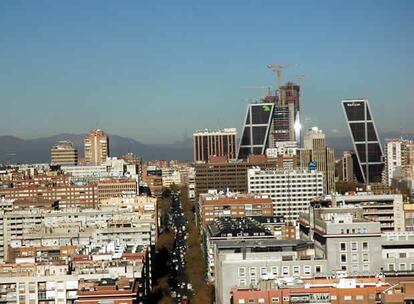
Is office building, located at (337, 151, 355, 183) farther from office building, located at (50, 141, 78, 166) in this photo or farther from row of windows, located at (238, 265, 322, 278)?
row of windows, located at (238, 265, 322, 278)

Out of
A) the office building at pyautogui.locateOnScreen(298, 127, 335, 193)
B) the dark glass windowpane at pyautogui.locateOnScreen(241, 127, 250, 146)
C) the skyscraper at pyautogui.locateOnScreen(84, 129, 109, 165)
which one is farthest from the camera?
the skyscraper at pyautogui.locateOnScreen(84, 129, 109, 165)

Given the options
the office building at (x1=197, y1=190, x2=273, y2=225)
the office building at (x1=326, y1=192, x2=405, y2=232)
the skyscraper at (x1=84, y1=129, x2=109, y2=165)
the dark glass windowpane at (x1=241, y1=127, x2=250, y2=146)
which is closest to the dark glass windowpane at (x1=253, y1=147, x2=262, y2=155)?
the dark glass windowpane at (x1=241, y1=127, x2=250, y2=146)

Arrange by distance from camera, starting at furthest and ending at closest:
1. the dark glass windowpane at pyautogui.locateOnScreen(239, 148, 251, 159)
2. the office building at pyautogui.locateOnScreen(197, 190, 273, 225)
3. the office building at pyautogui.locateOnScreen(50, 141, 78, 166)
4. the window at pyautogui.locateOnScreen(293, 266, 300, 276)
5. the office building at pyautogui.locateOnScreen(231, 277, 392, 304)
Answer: the office building at pyautogui.locateOnScreen(50, 141, 78, 166) → the dark glass windowpane at pyautogui.locateOnScreen(239, 148, 251, 159) → the office building at pyautogui.locateOnScreen(197, 190, 273, 225) → the window at pyautogui.locateOnScreen(293, 266, 300, 276) → the office building at pyautogui.locateOnScreen(231, 277, 392, 304)

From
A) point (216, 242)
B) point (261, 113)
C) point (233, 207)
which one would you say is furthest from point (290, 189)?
point (261, 113)

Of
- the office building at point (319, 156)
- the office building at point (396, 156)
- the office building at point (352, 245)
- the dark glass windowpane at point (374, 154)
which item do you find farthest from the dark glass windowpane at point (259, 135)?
the office building at point (352, 245)

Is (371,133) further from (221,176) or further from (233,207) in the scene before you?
(233,207)

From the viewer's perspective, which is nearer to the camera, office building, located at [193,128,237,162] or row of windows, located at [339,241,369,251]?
row of windows, located at [339,241,369,251]
